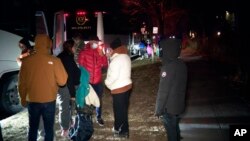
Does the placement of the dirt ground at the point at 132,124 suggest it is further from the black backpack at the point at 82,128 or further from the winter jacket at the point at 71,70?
the winter jacket at the point at 71,70

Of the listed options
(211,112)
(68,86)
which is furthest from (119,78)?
(211,112)

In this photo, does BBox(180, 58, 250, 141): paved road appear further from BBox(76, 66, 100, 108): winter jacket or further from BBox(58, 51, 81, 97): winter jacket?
BBox(58, 51, 81, 97): winter jacket

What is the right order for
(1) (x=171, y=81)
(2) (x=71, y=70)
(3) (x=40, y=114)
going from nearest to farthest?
(1) (x=171, y=81)
(3) (x=40, y=114)
(2) (x=71, y=70)

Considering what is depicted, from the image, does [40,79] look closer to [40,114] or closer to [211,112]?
[40,114]

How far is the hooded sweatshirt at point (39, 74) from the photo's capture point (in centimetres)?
539

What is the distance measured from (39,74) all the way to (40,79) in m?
0.08

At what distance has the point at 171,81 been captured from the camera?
18.3 feet

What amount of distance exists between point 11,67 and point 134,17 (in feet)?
137

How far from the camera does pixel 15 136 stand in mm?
7270

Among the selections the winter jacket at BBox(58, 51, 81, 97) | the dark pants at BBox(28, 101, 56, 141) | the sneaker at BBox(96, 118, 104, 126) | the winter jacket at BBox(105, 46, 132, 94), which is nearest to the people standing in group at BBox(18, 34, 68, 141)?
the dark pants at BBox(28, 101, 56, 141)

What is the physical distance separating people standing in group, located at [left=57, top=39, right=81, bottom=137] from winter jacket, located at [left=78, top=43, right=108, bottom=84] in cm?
48

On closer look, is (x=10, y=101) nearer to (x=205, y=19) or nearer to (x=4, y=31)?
(x=4, y=31)

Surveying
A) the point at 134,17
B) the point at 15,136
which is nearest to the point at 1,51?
the point at 15,136

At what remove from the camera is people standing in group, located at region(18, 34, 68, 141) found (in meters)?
5.40
